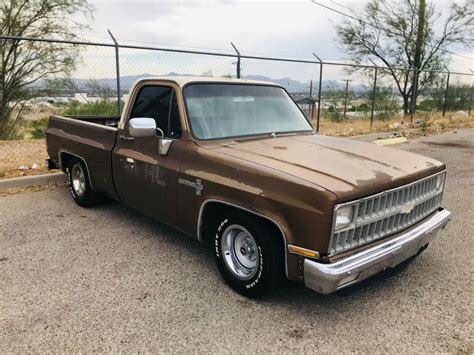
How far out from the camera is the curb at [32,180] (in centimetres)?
679

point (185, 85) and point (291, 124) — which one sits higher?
point (185, 85)

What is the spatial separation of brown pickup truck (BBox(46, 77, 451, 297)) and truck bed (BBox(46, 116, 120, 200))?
0.03 meters

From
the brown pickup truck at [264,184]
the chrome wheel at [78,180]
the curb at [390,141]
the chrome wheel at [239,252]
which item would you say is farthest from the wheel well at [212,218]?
the curb at [390,141]

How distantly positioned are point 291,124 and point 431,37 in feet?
73.7

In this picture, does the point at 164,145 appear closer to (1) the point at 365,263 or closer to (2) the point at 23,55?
(1) the point at 365,263

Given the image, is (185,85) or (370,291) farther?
(185,85)

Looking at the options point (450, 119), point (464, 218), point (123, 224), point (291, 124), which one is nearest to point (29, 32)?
point (123, 224)

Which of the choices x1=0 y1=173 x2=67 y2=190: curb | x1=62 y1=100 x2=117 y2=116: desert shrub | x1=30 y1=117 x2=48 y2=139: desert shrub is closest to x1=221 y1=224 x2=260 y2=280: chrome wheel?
x1=0 y1=173 x2=67 y2=190: curb

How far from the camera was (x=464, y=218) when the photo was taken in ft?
18.2

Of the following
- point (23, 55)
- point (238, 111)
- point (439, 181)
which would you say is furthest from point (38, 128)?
point (439, 181)

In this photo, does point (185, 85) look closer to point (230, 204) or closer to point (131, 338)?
point (230, 204)

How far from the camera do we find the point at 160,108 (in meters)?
4.33

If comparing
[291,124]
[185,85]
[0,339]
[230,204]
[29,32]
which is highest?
[29,32]

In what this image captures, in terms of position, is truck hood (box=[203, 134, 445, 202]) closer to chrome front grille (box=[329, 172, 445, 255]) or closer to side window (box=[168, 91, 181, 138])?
chrome front grille (box=[329, 172, 445, 255])
